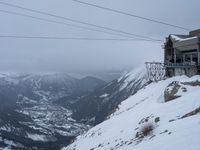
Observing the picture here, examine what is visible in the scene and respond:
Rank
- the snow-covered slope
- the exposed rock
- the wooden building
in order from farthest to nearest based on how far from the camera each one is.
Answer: the wooden building, the exposed rock, the snow-covered slope

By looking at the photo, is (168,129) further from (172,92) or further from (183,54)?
(183,54)

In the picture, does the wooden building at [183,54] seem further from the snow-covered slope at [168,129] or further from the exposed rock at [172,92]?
the snow-covered slope at [168,129]

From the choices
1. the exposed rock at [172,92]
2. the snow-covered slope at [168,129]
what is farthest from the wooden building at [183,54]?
the snow-covered slope at [168,129]

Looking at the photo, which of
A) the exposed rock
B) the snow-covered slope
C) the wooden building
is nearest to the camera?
the snow-covered slope

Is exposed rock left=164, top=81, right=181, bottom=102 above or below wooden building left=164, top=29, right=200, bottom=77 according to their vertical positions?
below

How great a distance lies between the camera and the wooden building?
5738 cm

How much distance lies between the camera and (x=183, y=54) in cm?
6475

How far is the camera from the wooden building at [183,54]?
5738 centimetres

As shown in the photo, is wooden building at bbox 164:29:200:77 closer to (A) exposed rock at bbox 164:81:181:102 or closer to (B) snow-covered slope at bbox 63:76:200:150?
(A) exposed rock at bbox 164:81:181:102

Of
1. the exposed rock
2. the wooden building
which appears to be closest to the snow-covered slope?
the exposed rock

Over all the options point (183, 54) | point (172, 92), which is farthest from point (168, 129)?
point (183, 54)

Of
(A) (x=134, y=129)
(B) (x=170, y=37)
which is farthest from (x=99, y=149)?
(B) (x=170, y=37)

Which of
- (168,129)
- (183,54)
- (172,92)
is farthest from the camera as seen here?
(183,54)

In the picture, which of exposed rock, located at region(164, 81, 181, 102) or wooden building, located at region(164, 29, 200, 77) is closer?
exposed rock, located at region(164, 81, 181, 102)
